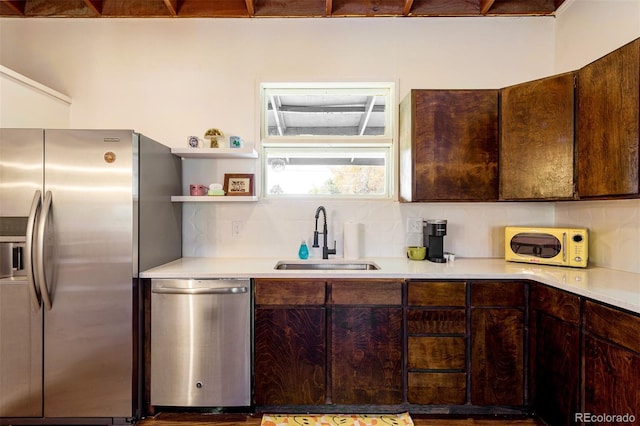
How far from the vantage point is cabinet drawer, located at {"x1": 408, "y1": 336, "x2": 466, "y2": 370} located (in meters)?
2.04

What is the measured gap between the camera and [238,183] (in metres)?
2.70

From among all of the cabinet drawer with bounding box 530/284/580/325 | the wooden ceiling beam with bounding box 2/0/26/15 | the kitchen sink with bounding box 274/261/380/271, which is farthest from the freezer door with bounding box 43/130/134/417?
the cabinet drawer with bounding box 530/284/580/325

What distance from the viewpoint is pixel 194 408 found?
212 centimetres

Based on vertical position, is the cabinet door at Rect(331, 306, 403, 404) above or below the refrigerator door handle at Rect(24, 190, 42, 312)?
below

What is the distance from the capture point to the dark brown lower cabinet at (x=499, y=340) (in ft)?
6.66

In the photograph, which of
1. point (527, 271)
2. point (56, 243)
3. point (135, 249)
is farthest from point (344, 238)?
point (56, 243)

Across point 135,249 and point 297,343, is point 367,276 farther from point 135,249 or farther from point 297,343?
point 135,249

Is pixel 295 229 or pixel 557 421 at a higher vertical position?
pixel 295 229

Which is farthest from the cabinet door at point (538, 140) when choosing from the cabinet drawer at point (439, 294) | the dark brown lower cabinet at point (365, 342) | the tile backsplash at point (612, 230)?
the dark brown lower cabinet at point (365, 342)

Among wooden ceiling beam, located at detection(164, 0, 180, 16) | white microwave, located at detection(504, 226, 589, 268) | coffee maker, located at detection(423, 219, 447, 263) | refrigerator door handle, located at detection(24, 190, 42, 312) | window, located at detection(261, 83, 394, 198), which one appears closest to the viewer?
refrigerator door handle, located at detection(24, 190, 42, 312)

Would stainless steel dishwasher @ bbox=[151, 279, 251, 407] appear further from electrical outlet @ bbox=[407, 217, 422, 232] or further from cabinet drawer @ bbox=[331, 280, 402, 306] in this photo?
electrical outlet @ bbox=[407, 217, 422, 232]

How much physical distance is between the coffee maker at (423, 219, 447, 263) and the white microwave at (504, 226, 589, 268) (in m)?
0.47

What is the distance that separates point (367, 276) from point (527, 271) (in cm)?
99

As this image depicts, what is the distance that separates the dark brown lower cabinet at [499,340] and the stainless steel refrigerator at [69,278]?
210 centimetres
